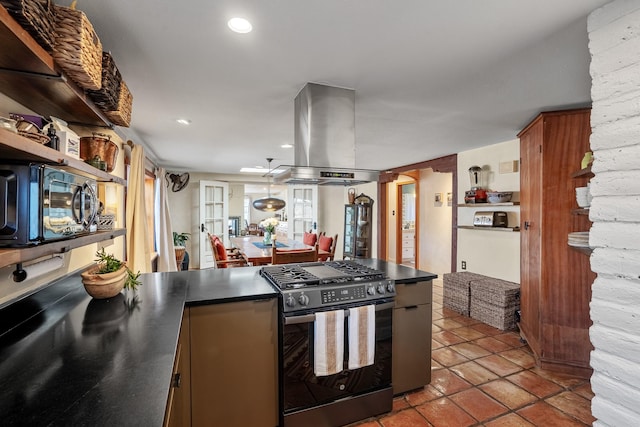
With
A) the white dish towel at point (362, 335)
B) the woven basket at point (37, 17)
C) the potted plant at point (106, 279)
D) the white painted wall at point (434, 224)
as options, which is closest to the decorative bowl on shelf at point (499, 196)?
the white painted wall at point (434, 224)

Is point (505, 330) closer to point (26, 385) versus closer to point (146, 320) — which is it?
point (146, 320)

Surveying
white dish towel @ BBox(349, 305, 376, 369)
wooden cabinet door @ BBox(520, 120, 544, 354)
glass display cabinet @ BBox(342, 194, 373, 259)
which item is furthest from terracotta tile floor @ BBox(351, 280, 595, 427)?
glass display cabinet @ BBox(342, 194, 373, 259)

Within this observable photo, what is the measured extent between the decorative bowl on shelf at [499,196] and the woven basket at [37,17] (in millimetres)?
3960

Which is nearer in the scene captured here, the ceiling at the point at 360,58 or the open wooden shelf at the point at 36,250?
the open wooden shelf at the point at 36,250

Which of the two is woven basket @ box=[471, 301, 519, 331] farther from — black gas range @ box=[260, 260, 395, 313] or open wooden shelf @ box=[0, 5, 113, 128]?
open wooden shelf @ box=[0, 5, 113, 128]

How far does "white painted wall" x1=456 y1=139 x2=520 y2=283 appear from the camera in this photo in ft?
11.7

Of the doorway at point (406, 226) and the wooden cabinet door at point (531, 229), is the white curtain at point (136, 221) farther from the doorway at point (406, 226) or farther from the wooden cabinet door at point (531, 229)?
the doorway at point (406, 226)

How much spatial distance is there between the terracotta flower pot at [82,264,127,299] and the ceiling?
1.19m

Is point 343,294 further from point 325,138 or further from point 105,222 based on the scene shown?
point 105,222

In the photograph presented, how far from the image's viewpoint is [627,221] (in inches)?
49.5

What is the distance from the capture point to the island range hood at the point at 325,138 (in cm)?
208

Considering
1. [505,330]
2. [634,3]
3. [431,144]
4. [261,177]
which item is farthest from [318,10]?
[261,177]

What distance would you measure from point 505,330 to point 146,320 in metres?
3.41

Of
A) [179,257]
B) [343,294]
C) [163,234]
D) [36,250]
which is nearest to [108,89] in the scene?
[36,250]
